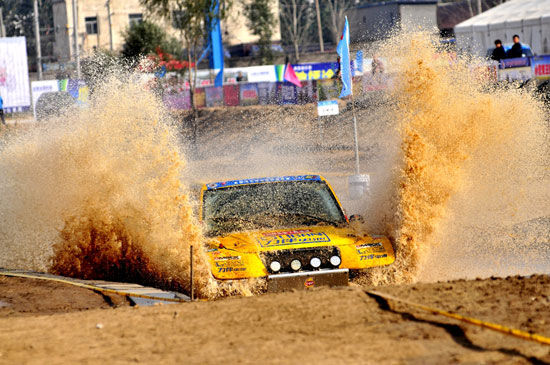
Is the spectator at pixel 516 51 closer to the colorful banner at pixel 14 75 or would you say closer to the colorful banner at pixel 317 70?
the colorful banner at pixel 317 70

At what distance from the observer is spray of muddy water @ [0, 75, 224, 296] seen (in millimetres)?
8141

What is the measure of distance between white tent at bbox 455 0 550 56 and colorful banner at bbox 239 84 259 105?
8373 mm

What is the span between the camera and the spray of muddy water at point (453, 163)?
8.30 m

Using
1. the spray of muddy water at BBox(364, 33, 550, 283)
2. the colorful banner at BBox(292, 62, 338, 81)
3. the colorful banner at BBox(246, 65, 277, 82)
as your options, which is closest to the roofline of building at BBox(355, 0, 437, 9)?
the colorful banner at BBox(246, 65, 277, 82)

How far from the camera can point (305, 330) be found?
4977 millimetres

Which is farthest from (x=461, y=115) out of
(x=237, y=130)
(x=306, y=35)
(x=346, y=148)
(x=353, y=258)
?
(x=306, y=35)

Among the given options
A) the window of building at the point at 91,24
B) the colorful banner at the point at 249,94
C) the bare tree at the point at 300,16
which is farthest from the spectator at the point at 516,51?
the window of building at the point at 91,24

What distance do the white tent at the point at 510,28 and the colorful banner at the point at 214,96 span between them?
10.4 meters

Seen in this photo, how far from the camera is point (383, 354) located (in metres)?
4.38

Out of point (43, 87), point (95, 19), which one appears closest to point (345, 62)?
point (43, 87)

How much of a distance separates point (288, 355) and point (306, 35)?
230ft

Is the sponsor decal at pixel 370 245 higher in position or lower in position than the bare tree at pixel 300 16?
lower

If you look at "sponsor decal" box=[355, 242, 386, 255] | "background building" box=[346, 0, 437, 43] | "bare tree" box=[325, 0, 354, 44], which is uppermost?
"bare tree" box=[325, 0, 354, 44]

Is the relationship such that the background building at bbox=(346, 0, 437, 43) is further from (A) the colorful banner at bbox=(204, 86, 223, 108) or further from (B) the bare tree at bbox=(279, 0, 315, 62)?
(B) the bare tree at bbox=(279, 0, 315, 62)
